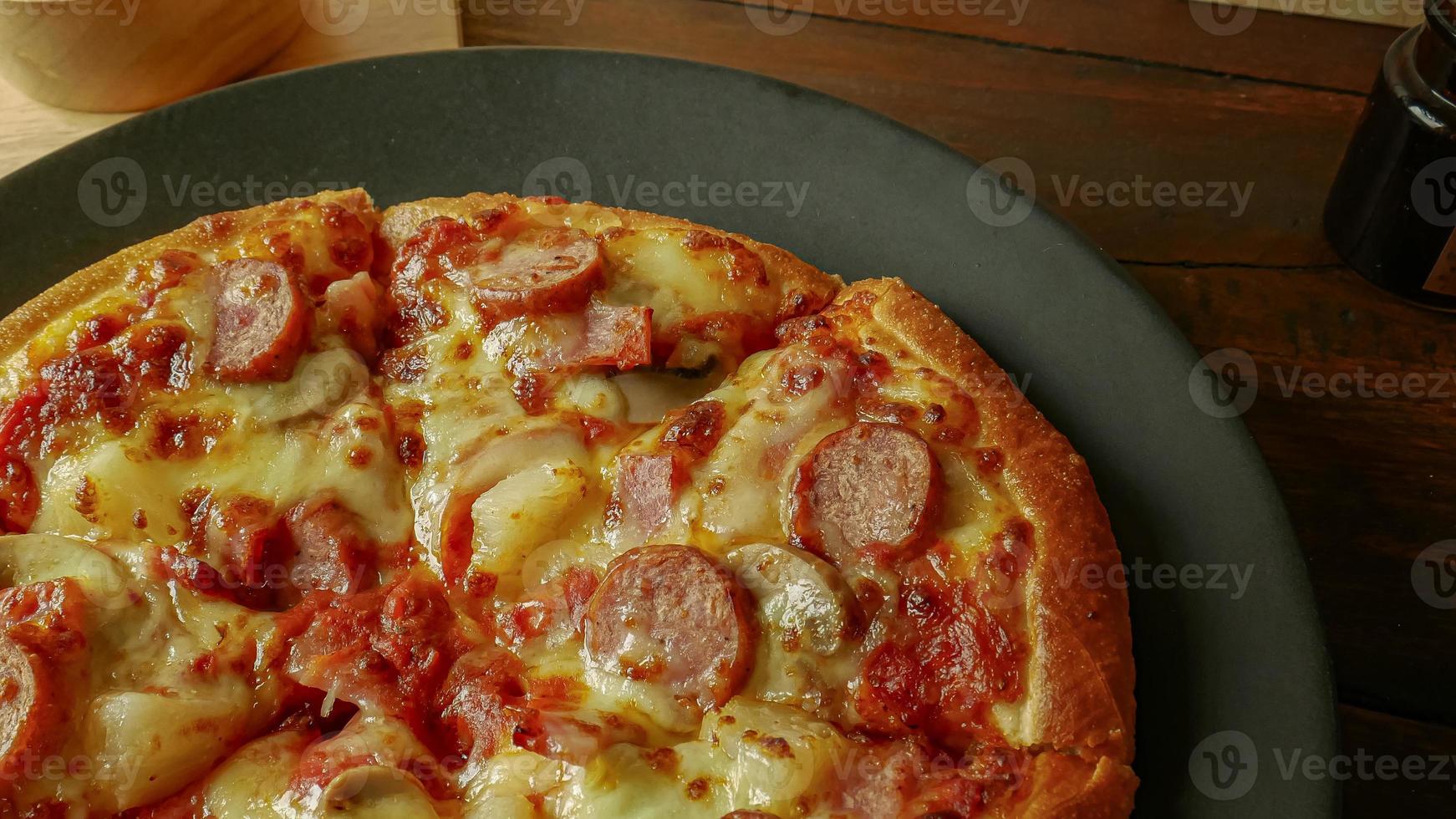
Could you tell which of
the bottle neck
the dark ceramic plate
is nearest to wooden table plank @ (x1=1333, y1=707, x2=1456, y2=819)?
the dark ceramic plate

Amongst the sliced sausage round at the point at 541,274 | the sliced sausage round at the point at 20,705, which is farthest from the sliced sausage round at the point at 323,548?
the sliced sausage round at the point at 541,274

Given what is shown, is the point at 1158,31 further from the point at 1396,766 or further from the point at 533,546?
the point at 533,546

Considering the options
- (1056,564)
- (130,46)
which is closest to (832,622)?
(1056,564)

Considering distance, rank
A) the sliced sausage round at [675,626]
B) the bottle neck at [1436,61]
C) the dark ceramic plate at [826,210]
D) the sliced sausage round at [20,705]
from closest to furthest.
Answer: the sliced sausage round at [20,705] → the sliced sausage round at [675,626] → the dark ceramic plate at [826,210] → the bottle neck at [1436,61]

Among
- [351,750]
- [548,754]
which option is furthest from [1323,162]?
[351,750]

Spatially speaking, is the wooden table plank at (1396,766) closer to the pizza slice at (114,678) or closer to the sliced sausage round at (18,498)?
the pizza slice at (114,678)

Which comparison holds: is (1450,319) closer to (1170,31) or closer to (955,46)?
(1170,31)
